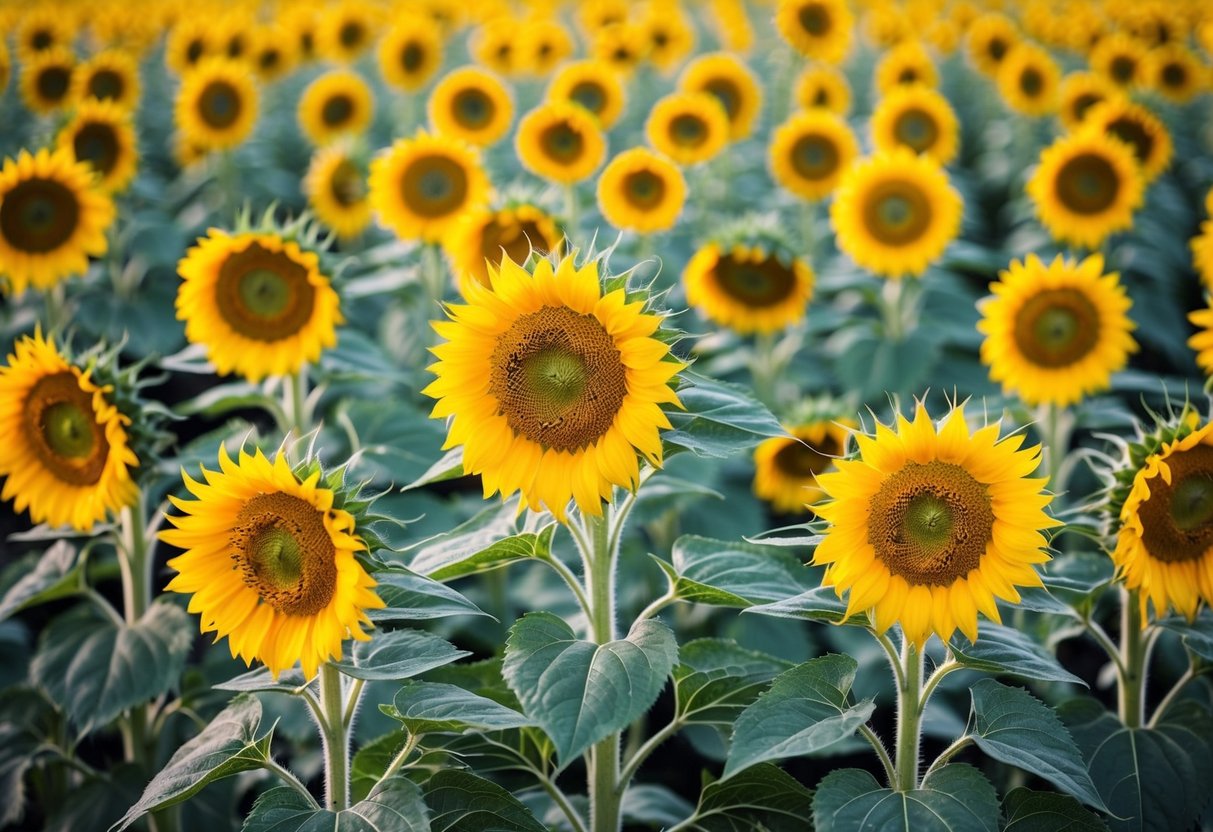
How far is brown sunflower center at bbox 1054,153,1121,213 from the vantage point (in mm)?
4457

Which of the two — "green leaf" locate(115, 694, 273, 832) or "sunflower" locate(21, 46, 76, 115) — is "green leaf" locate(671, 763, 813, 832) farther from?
"sunflower" locate(21, 46, 76, 115)

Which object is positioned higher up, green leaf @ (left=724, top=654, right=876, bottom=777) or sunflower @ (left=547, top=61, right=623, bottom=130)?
sunflower @ (left=547, top=61, right=623, bottom=130)

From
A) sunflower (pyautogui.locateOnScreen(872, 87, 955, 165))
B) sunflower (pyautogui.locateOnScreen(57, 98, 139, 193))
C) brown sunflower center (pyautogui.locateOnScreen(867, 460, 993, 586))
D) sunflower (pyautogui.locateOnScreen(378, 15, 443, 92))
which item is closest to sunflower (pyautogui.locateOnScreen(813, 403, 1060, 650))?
brown sunflower center (pyautogui.locateOnScreen(867, 460, 993, 586))

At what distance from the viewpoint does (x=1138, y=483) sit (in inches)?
81.7

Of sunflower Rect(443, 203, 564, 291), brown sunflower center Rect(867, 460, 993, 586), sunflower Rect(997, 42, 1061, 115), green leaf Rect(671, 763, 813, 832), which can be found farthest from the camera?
sunflower Rect(997, 42, 1061, 115)

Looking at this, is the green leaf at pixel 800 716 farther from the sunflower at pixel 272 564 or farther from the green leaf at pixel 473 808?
the sunflower at pixel 272 564

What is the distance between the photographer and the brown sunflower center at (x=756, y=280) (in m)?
4.02

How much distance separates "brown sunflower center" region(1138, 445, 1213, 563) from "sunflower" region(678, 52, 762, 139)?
3867 millimetres


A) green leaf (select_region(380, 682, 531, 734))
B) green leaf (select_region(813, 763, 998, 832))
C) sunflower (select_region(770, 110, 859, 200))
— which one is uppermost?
sunflower (select_region(770, 110, 859, 200))

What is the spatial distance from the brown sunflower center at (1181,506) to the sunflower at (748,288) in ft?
6.60

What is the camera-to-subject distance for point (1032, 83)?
6516mm

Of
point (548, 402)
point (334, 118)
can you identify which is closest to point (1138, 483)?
point (548, 402)

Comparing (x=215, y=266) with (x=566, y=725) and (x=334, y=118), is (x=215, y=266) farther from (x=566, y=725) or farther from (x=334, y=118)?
(x=334, y=118)

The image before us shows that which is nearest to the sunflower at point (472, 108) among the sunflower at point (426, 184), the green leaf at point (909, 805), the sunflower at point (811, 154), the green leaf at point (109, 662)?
the sunflower at point (426, 184)
